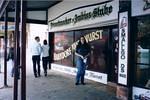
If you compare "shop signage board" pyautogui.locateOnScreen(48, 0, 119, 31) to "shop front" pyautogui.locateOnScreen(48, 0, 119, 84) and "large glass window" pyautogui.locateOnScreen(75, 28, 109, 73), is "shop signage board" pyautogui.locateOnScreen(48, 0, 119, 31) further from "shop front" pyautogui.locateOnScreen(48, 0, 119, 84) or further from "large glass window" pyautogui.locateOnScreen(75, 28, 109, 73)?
Result: "large glass window" pyautogui.locateOnScreen(75, 28, 109, 73)

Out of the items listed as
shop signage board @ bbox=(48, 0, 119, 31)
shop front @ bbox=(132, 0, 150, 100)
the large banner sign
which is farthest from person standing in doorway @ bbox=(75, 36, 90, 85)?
shop front @ bbox=(132, 0, 150, 100)

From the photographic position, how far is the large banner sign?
888 cm

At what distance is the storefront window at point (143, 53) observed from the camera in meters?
8.62

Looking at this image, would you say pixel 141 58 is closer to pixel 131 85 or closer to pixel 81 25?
pixel 131 85

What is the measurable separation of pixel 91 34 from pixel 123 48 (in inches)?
180

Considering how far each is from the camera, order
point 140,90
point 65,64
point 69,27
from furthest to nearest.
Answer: point 65,64 < point 69,27 < point 140,90

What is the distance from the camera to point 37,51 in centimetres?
1420

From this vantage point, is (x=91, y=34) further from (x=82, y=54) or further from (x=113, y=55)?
(x=113, y=55)

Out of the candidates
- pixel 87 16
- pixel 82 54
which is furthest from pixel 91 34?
pixel 82 54

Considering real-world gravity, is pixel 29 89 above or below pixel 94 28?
below

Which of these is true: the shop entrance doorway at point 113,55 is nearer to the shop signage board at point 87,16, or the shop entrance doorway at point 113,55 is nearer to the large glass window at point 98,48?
the large glass window at point 98,48

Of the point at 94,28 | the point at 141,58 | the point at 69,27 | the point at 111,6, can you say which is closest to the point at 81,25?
the point at 94,28

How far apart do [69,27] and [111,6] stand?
4764 mm

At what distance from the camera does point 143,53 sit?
8812 millimetres
